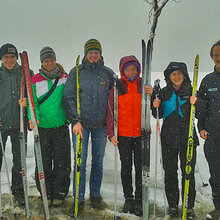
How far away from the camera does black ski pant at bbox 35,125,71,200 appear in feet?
10.2

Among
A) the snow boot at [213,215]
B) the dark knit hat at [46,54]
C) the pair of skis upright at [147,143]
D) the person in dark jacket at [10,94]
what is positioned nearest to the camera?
the pair of skis upright at [147,143]

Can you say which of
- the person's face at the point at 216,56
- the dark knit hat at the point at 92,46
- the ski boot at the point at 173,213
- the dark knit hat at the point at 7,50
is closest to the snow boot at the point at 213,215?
the ski boot at the point at 173,213

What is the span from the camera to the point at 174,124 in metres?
2.83

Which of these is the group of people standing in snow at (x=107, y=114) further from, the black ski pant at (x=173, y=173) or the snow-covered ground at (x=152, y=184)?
the snow-covered ground at (x=152, y=184)

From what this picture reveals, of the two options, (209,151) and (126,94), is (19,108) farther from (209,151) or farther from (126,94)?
(209,151)

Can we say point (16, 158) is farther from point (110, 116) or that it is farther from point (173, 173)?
point (173, 173)

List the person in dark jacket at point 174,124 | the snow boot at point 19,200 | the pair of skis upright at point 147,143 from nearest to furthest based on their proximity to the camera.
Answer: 1. the pair of skis upright at point 147,143
2. the person in dark jacket at point 174,124
3. the snow boot at point 19,200

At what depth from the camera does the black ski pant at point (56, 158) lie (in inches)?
122

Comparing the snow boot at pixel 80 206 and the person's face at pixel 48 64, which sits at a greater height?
the person's face at pixel 48 64

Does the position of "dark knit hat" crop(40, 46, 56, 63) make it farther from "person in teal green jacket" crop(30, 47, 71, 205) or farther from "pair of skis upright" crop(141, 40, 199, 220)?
"pair of skis upright" crop(141, 40, 199, 220)

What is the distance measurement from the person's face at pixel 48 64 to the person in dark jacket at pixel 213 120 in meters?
2.14

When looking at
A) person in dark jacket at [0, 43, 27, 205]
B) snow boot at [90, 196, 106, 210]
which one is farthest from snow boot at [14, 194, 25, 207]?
snow boot at [90, 196, 106, 210]

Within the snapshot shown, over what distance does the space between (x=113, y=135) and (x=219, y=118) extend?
142 cm

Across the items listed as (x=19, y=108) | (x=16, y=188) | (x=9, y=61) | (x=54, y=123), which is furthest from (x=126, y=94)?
(x=16, y=188)
